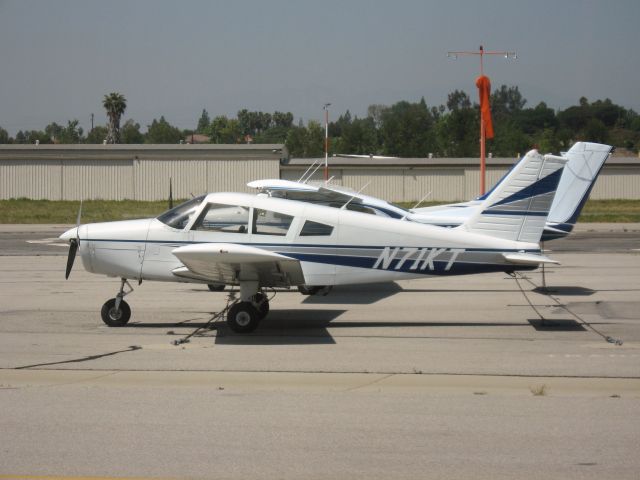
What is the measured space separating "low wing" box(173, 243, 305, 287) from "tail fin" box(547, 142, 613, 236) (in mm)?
6017

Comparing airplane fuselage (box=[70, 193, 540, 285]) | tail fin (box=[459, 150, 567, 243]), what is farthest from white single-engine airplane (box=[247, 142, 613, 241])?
tail fin (box=[459, 150, 567, 243])

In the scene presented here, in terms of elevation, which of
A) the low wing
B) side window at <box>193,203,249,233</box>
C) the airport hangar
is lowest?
the low wing

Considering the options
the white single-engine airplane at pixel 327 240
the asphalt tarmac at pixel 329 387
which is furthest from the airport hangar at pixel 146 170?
the white single-engine airplane at pixel 327 240

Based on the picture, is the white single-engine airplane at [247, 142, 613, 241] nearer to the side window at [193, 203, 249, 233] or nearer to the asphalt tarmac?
the asphalt tarmac

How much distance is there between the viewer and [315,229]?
11109mm

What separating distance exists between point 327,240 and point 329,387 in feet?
10.8

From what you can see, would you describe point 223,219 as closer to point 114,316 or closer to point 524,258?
point 114,316

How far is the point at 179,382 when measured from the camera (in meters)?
8.26

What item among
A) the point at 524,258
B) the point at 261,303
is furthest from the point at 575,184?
the point at 261,303

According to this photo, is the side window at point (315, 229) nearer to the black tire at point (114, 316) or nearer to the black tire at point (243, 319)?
the black tire at point (243, 319)

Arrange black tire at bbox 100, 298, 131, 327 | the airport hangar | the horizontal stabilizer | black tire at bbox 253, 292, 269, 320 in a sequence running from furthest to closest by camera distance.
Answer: the airport hangar → black tire at bbox 253, 292, 269, 320 → black tire at bbox 100, 298, 131, 327 → the horizontal stabilizer

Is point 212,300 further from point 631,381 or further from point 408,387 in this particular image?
Result: point 631,381

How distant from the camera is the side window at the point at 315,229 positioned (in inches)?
436

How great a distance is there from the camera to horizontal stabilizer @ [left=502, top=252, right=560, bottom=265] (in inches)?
424
